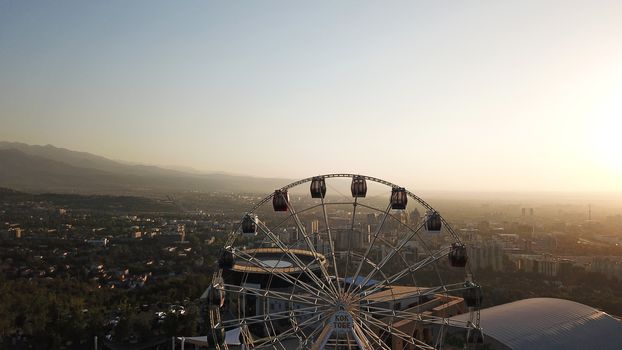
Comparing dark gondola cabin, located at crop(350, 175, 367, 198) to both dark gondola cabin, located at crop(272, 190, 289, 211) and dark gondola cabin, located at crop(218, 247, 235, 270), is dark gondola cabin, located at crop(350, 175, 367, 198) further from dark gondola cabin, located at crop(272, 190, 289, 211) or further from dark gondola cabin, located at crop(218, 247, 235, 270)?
dark gondola cabin, located at crop(218, 247, 235, 270)

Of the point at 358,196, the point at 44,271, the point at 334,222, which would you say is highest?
the point at 358,196

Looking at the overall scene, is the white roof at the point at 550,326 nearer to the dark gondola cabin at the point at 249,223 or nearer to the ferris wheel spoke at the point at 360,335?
the ferris wheel spoke at the point at 360,335

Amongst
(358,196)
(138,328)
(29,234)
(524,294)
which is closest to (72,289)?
(138,328)

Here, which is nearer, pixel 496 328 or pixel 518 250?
pixel 496 328

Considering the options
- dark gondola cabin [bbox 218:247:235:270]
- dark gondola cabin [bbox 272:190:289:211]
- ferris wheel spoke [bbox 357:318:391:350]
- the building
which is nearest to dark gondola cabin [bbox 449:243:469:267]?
ferris wheel spoke [bbox 357:318:391:350]

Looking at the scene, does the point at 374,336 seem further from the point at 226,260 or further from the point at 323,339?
the point at 226,260

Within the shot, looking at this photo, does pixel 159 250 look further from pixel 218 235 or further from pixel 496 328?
pixel 496 328

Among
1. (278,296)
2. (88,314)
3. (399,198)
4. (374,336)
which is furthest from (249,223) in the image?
(88,314)
